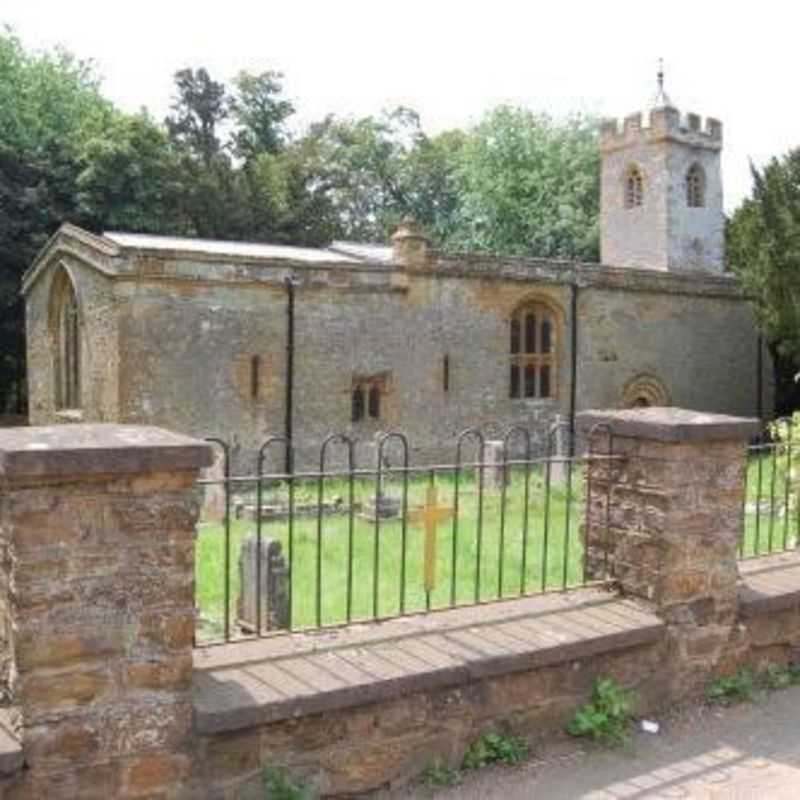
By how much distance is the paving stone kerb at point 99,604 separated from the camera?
3.27m

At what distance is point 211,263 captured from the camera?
1712cm

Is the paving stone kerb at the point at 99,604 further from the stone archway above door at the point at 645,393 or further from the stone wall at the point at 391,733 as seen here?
the stone archway above door at the point at 645,393

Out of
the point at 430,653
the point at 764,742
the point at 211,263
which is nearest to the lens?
the point at 430,653

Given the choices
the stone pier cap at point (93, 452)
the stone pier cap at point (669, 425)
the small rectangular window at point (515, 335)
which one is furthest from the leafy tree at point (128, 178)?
the stone pier cap at point (93, 452)

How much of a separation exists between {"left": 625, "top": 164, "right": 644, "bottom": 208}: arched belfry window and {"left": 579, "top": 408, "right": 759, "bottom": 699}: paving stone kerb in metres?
24.0

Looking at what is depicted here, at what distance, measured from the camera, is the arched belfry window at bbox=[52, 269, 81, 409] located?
63.3 feet

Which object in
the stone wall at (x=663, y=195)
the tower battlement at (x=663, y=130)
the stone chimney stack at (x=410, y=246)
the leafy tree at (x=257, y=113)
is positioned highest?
the leafy tree at (x=257, y=113)

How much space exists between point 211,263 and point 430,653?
45.1 feet

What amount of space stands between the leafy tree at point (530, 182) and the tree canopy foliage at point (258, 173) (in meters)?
0.06

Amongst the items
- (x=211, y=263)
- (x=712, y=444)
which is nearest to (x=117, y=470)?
(x=712, y=444)

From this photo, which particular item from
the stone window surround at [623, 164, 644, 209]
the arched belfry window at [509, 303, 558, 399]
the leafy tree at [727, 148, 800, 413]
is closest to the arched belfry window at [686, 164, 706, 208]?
the stone window surround at [623, 164, 644, 209]

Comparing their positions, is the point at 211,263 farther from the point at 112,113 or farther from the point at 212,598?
the point at 112,113

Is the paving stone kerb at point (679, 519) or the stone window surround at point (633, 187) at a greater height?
the stone window surround at point (633, 187)

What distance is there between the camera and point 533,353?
71.9 ft
